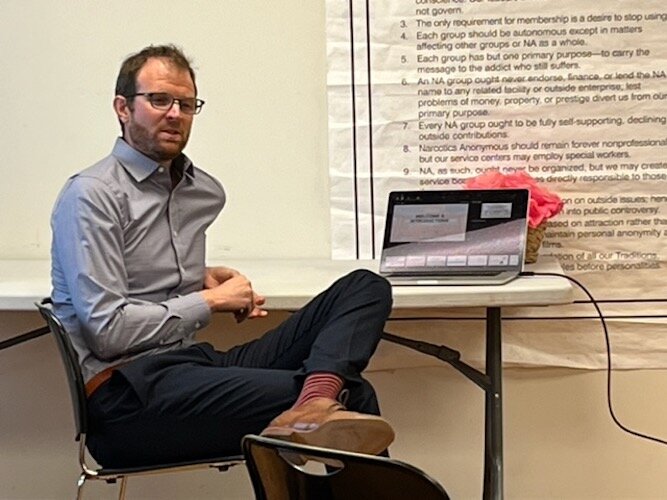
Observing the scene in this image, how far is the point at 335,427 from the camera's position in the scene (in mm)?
1537

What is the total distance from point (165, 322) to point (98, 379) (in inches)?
6.5

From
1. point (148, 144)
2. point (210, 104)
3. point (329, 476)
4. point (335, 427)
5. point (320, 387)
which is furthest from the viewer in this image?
point (210, 104)

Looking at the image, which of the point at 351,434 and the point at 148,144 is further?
the point at 148,144

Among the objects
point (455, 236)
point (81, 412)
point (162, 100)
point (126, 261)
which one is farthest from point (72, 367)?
point (455, 236)

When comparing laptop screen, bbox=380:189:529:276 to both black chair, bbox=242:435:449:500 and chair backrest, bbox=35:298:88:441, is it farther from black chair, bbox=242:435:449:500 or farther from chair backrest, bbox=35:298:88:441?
black chair, bbox=242:435:449:500

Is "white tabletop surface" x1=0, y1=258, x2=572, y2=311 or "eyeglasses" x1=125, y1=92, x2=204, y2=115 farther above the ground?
"eyeglasses" x1=125, y1=92, x2=204, y2=115

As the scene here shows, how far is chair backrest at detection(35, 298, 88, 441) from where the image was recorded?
66.6 inches

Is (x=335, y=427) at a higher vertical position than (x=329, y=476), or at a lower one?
lower

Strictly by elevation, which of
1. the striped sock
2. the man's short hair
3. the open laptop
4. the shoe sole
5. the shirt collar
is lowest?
the shoe sole

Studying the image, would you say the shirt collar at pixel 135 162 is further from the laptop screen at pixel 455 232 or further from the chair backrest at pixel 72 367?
the laptop screen at pixel 455 232

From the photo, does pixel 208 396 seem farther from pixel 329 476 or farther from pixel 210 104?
pixel 210 104

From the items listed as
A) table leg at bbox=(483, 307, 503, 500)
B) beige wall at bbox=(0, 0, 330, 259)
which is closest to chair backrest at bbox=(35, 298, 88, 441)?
beige wall at bbox=(0, 0, 330, 259)

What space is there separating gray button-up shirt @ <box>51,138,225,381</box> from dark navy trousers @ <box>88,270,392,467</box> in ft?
0.20

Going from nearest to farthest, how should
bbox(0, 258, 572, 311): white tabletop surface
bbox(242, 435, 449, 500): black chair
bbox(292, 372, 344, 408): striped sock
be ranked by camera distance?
bbox(242, 435, 449, 500): black chair, bbox(292, 372, 344, 408): striped sock, bbox(0, 258, 572, 311): white tabletop surface
